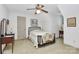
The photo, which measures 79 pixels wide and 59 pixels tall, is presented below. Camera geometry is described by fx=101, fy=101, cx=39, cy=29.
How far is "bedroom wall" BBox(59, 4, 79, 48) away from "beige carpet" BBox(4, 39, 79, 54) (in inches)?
4.0

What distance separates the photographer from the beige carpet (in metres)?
1.71

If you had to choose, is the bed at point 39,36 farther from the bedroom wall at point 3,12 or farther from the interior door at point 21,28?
the bedroom wall at point 3,12

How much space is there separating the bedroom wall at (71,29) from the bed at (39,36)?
0.25 meters

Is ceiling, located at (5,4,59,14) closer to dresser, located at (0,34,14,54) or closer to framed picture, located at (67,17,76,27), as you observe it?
framed picture, located at (67,17,76,27)

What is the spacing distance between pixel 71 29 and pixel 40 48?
25.8 inches

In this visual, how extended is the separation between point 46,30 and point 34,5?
0.49 m

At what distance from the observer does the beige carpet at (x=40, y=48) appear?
5.61ft

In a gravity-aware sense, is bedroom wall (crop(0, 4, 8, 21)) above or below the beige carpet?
above

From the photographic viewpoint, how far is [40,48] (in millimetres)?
1839

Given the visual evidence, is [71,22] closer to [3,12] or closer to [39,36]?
[39,36]

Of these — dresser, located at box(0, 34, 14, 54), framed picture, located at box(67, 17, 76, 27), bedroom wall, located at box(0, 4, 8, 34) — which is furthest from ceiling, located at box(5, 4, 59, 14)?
dresser, located at box(0, 34, 14, 54)

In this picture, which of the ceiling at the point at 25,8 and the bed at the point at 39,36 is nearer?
the ceiling at the point at 25,8

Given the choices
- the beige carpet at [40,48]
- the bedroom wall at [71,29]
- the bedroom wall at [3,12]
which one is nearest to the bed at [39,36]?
the beige carpet at [40,48]

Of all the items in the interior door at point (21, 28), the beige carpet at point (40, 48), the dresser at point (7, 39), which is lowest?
the beige carpet at point (40, 48)
